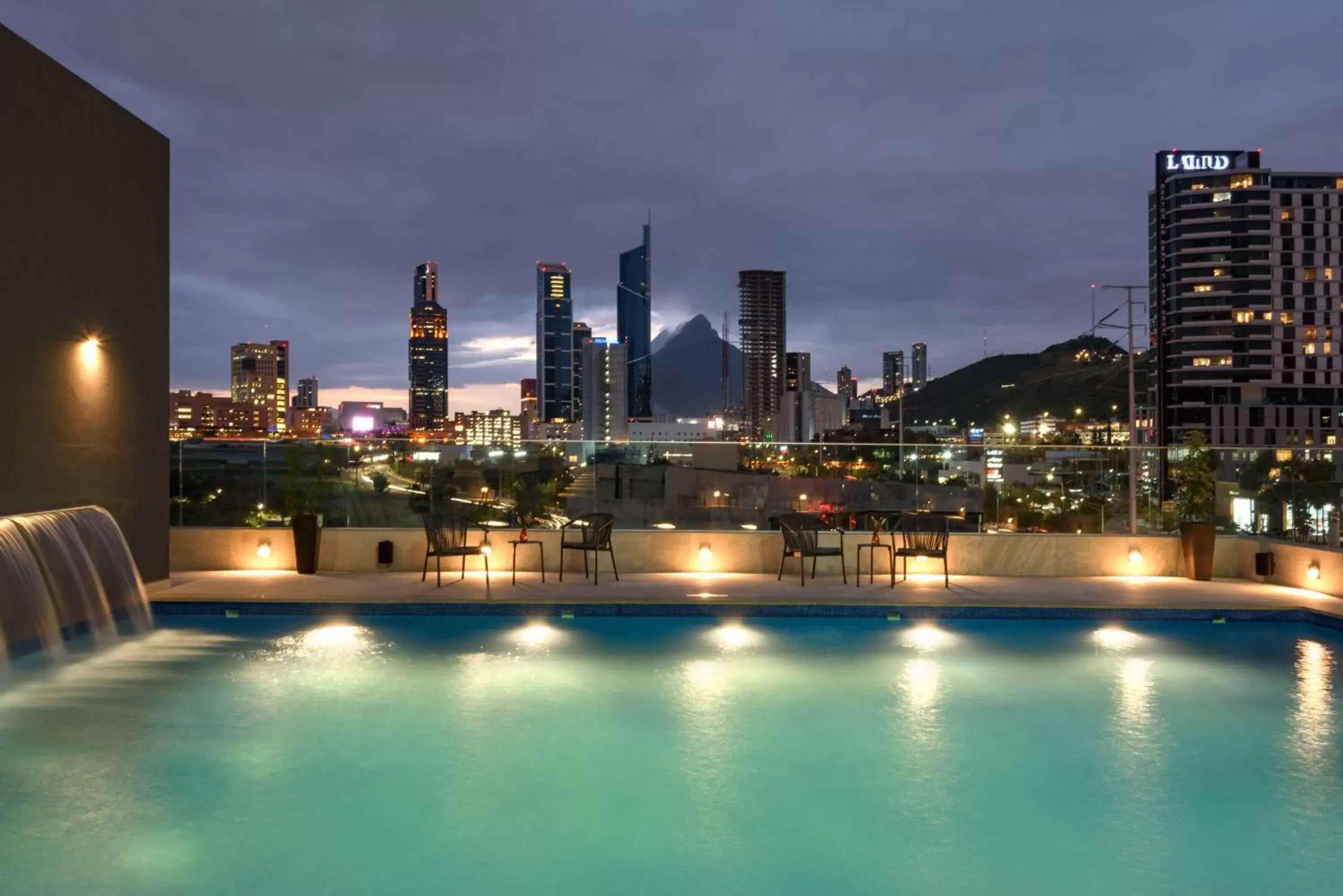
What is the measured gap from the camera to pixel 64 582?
646cm

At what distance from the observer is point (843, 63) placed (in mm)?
18016

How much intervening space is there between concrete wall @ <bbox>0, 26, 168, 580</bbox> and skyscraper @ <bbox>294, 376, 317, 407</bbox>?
130319 mm

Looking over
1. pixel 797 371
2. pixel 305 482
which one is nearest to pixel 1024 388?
pixel 797 371

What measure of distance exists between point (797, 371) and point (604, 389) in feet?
130

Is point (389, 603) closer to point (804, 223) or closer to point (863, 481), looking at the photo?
point (863, 481)

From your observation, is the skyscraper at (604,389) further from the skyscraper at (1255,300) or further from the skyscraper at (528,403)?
the skyscraper at (1255,300)

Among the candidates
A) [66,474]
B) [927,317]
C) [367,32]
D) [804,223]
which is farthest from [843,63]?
[927,317]

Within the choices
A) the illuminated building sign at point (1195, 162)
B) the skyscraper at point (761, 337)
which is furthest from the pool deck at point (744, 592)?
the skyscraper at point (761, 337)

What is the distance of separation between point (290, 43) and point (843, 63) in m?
9.95

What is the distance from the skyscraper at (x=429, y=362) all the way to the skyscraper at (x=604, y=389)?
23.1m

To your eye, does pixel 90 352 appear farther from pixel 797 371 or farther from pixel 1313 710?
pixel 797 371

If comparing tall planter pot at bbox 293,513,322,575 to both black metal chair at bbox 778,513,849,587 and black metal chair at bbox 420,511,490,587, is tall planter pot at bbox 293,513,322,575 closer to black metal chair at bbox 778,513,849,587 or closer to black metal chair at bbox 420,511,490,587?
black metal chair at bbox 420,511,490,587

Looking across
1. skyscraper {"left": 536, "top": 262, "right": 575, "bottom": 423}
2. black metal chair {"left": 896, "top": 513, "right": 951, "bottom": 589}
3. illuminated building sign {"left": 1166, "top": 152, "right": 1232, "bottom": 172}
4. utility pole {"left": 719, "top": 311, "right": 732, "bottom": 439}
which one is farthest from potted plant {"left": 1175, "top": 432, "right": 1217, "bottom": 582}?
utility pole {"left": 719, "top": 311, "right": 732, "bottom": 439}

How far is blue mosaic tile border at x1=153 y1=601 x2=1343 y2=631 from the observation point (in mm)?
7629
